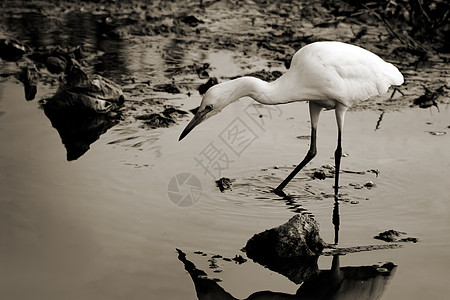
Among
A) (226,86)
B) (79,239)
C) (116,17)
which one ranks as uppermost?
(226,86)

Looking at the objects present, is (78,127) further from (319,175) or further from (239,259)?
(239,259)

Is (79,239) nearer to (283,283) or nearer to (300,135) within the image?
(283,283)

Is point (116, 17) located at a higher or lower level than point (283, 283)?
lower

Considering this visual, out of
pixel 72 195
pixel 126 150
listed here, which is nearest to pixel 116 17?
pixel 126 150

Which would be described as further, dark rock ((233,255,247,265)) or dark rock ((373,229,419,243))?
dark rock ((373,229,419,243))

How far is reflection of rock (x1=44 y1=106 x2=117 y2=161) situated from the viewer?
289 inches

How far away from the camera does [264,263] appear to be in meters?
5.16

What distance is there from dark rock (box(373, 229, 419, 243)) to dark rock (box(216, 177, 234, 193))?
134 centimetres

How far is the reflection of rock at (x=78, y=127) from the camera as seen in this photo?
7348 mm

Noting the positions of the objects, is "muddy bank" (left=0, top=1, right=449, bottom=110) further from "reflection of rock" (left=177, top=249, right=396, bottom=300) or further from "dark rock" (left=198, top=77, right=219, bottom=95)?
"reflection of rock" (left=177, top=249, right=396, bottom=300)

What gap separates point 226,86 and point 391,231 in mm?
1530

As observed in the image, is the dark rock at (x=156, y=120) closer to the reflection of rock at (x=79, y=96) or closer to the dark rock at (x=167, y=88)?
the reflection of rock at (x=79, y=96)

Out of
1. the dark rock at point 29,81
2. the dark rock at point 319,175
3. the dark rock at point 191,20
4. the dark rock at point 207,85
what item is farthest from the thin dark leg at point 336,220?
the dark rock at point 191,20

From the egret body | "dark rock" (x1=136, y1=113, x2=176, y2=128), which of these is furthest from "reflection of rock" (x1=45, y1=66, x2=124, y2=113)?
the egret body
